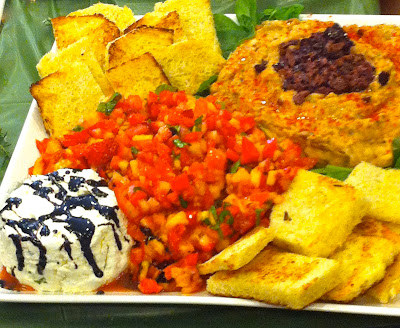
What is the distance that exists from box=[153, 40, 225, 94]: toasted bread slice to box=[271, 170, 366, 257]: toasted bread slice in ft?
4.49

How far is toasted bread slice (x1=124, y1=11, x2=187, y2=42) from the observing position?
3.81m

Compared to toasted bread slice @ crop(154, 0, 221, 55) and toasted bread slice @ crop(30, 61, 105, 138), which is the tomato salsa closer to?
toasted bread slice @ crop(30, 61, 105, 138)

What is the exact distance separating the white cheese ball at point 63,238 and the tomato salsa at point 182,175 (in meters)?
0.13

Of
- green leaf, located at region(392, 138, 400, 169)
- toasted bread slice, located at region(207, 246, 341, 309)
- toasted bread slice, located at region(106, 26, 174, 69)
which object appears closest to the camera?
toasted bread slice, located at region(207, 246, 341, 309)

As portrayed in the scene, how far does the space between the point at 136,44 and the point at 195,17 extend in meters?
0.66

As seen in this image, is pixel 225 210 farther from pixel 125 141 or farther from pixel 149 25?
pixel 149 25

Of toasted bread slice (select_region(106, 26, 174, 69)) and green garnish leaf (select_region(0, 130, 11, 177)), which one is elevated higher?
toasted bread slice (select_region(106, 26, 174, 69))

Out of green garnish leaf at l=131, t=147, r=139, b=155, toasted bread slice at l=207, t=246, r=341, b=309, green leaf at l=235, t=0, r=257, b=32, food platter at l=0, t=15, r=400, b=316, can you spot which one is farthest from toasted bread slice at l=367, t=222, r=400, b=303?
green leaf at l=235, t=0, r=257, b=32

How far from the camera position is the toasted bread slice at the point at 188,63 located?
360 centimetres

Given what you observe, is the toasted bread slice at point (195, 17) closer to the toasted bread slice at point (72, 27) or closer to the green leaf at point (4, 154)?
the toasted bread slice at point (72, 27)

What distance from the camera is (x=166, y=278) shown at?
260 cm

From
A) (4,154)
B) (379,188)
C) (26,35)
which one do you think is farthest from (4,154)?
(379,188)

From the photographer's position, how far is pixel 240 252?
232 cm

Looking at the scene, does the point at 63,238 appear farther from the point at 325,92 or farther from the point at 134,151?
the point at 325,92
